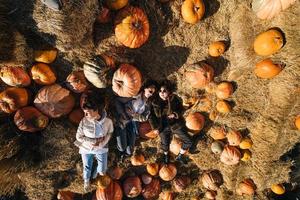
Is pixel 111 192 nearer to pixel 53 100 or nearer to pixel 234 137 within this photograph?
pixel 53 100

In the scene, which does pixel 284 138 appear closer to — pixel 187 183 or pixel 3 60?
pixel 187 183

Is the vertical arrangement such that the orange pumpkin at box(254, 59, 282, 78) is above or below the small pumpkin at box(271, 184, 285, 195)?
above

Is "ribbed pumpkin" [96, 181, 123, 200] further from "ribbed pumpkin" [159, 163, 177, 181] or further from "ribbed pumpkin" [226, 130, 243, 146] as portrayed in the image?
"ribbed pumpkin" [226, 130, 243, 146]

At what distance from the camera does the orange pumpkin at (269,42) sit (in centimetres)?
774

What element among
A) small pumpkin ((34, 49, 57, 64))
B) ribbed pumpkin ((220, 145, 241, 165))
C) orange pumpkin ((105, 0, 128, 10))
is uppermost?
orange pumpkin ((105, 0, 128, 10))

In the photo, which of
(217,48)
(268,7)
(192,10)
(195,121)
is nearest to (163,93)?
(195,121)

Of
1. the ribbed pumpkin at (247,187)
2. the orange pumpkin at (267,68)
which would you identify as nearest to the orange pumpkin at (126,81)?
the orange pumpkin at (267,68)

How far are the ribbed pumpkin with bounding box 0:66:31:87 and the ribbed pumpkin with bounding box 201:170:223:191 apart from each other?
20.0ft

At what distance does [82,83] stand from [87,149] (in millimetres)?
1621

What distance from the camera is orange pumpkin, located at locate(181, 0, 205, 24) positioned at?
7906 mm

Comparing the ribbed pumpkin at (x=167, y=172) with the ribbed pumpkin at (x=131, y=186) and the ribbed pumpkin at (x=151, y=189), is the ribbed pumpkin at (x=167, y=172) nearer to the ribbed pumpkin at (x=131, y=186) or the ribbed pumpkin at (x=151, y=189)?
the ribbed pumpkin at (x=151, y=189)

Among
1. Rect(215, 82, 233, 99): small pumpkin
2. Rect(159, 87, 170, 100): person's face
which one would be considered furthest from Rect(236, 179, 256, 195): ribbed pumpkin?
Rect(159, 87, 170, 100): person's face

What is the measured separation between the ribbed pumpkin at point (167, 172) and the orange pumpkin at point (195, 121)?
160cm

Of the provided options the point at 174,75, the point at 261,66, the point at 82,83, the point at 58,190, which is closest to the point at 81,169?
the point at 58,190
